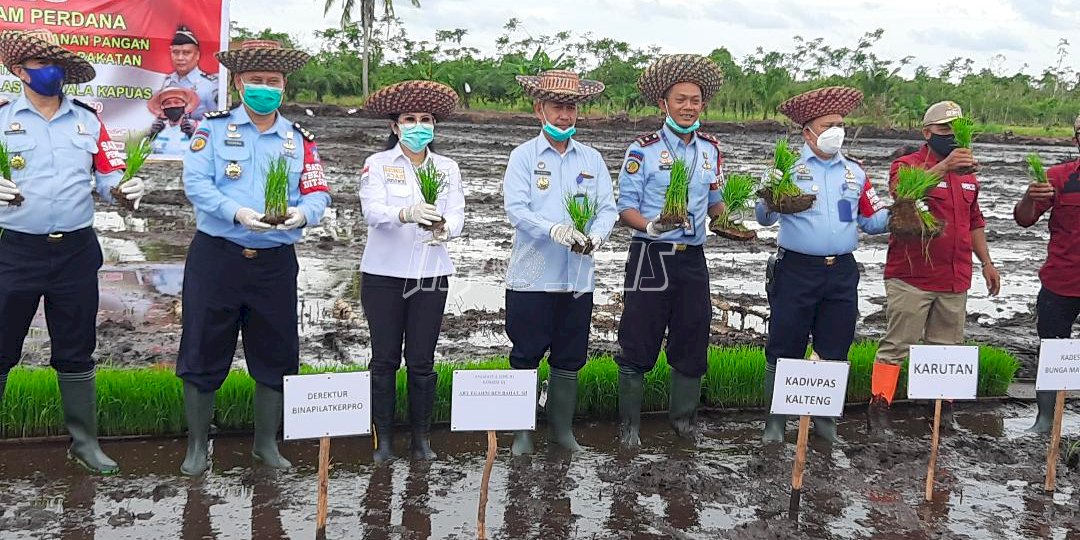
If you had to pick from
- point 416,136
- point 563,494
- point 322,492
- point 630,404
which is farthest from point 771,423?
point 322,492

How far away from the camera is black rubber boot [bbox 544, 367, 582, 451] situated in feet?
18.2

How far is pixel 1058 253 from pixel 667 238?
2580mm

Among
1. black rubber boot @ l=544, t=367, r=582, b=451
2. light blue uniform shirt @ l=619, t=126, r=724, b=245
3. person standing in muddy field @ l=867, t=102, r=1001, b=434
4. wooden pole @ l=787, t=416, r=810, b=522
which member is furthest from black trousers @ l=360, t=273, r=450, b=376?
person standing in muddy field @ l=867, t=102, r=1001, b=434

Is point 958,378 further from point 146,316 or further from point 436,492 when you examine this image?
point 146,316

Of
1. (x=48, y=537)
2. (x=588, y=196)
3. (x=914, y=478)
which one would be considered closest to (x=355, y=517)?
(x=48, y=537)

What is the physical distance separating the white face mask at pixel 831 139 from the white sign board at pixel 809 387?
1544 millimetres

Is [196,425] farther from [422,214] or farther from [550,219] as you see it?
[550,219]

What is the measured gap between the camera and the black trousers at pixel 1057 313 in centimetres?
610

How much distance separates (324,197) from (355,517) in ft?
5.26

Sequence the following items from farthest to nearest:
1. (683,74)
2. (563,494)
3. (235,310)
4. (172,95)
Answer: (172,95), (683,74), (563,494), (235,310)

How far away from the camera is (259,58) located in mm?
4719

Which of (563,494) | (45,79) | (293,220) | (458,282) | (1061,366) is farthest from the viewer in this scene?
(458,282)

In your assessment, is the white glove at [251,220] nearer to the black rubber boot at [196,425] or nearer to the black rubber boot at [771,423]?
the black rubber boot at [196,425]

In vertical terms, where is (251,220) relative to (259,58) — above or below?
below
